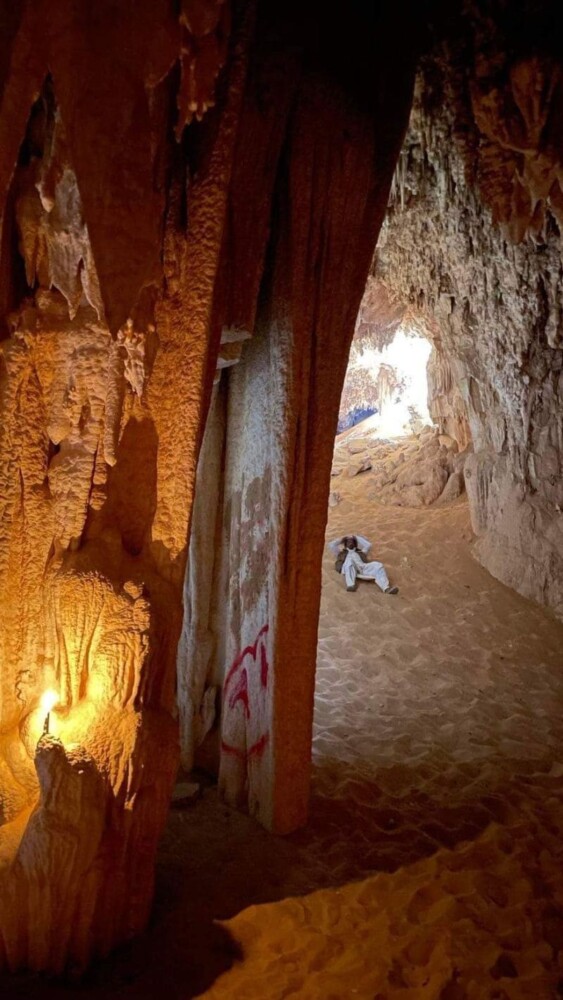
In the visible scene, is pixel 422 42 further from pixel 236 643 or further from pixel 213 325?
pixel 236 643

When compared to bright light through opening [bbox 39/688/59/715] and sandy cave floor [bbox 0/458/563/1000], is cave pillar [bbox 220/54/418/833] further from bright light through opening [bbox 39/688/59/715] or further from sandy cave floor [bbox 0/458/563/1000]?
bright light through opening [bbox 39/688/59/715]

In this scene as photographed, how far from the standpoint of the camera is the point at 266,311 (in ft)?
14.7

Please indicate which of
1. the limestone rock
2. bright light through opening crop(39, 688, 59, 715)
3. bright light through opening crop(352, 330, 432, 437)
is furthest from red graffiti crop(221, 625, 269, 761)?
bright light through opening crop(352, 330, 432, 437)

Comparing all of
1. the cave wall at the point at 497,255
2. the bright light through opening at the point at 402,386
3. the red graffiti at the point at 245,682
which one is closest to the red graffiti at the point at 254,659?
the red graffiti at the point at 245,682

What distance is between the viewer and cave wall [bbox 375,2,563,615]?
17.5ft

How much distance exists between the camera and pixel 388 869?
402cm

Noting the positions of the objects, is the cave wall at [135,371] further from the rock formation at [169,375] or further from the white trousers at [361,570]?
the white trousers at [361,570]

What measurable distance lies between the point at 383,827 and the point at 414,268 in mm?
6875

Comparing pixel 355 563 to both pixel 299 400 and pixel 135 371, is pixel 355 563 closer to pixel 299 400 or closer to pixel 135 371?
pixel 299 400

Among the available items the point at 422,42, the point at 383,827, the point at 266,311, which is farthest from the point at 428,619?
the point at 422,42

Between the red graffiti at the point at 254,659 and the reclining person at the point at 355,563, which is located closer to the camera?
the red graffiti at the point at 254,659

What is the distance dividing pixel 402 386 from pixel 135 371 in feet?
46.1

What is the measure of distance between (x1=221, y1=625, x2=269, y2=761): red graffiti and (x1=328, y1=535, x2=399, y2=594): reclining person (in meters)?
5.03

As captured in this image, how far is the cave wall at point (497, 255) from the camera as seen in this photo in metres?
5.33
